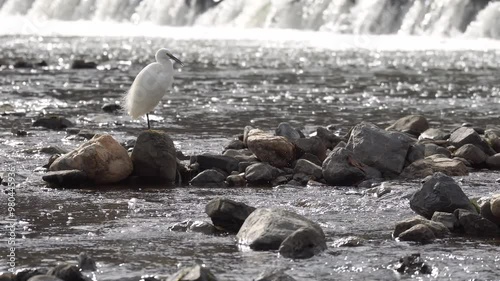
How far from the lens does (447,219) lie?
10.1 metres

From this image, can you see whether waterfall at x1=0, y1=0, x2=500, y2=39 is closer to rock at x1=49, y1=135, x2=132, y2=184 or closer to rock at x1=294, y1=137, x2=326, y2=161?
rock at x1=294, y1=137, x2=326, y2=161

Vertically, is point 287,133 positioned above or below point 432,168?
above

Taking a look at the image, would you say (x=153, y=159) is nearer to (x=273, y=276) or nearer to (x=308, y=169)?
(x=308, y=169)

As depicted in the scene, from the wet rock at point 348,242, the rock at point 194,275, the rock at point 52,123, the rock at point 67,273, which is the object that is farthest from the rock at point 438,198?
the rock at point 52,123

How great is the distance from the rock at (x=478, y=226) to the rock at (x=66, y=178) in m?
4.58

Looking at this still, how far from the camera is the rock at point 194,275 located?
7.68 m

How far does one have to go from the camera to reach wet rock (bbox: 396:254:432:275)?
338 inches

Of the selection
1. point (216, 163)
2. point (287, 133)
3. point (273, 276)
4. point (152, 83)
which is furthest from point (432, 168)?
point (273, 276)

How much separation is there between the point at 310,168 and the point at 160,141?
5.87 feet

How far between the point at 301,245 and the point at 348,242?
571 millimetres

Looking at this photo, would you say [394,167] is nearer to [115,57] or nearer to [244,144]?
[244,144]

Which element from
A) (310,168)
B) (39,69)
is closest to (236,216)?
(310,168)

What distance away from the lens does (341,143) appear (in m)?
14.6

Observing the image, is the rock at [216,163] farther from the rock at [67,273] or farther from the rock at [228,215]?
the rock at [67,273]
